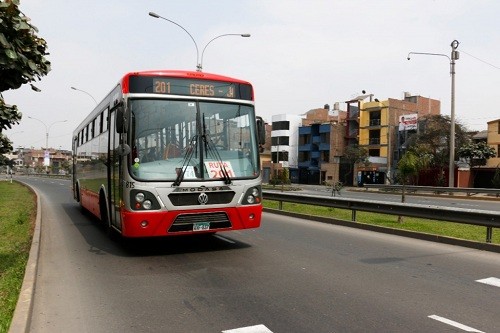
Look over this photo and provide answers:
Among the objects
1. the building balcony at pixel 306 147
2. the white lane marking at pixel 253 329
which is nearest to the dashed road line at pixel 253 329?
the white lane marking at pixel 253 329

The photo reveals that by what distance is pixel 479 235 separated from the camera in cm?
1134

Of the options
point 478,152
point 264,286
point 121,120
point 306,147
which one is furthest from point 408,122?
point 264,286

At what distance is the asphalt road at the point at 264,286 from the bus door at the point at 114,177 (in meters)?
0.73

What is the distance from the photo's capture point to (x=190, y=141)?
7902mm

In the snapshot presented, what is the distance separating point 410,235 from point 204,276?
595 centimetres

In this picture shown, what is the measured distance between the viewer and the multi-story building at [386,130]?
6253cm

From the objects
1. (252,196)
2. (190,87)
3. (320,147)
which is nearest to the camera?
(190,87)

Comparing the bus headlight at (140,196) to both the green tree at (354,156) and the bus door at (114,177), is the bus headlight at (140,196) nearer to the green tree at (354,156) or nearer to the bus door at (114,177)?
the bus door at (114,177)

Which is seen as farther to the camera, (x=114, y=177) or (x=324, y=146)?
(x=324, y=146)

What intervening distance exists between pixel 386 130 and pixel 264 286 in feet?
207

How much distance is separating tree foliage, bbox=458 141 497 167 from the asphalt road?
42271 mm

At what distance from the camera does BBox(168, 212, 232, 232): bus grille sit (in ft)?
25.1

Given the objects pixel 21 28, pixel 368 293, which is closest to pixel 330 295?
pixel 368 293

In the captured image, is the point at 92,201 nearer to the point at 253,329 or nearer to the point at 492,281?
the point at 253,329
